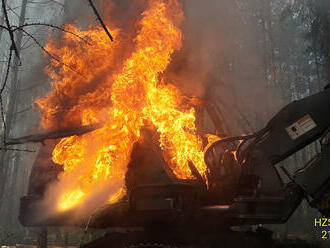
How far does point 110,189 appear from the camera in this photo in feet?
17.3

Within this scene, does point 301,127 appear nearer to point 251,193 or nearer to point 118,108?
point 251,193

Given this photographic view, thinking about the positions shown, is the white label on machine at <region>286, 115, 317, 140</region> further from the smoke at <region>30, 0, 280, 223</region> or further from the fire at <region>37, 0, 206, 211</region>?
the smoke at <region>30, 0, 280, 223</region>

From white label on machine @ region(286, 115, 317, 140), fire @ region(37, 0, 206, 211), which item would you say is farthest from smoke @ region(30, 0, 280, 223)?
white label on machine @ region(286, 115, 317, 140)

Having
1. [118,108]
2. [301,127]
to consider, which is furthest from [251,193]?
[118,108]

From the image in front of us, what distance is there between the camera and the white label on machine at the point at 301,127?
13.8ft

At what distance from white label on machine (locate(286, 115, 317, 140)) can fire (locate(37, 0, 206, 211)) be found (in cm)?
204

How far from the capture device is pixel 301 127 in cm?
425

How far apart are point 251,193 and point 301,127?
1.16m

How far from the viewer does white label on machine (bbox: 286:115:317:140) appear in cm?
420
